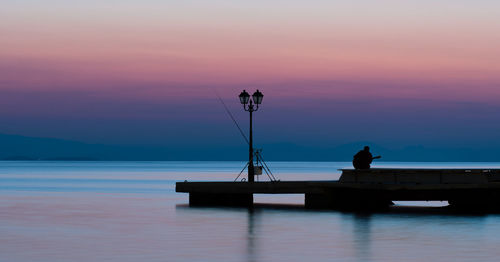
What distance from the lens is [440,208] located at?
4838cm

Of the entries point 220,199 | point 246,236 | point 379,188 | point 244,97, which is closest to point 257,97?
point 244,97

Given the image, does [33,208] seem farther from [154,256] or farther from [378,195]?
→ [154,256]

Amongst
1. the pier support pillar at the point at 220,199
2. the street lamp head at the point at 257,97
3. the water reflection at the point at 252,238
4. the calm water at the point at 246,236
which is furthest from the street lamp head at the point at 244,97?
the water reflection at the point at 252,238

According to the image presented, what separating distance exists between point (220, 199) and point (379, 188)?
28.3 ft

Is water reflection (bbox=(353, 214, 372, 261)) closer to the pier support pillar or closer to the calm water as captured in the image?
the calm water

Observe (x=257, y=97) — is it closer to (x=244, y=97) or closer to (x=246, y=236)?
(x=244, y=97)

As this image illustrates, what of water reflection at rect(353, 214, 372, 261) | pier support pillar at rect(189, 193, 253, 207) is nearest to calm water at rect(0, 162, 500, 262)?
water reflection at rect(353, 214, 372, 261)

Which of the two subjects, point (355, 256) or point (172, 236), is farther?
point (172, 236)

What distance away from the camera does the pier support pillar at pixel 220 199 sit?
154 ft

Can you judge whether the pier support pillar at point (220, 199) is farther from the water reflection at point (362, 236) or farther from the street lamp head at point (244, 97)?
the water reflection at point (362, 236)

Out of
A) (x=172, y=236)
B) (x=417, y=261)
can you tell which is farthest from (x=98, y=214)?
(x=417, y=261)

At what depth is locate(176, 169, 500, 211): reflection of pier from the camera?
1631 inches

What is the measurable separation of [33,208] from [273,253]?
91.9 feet

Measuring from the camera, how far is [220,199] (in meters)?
47.1
